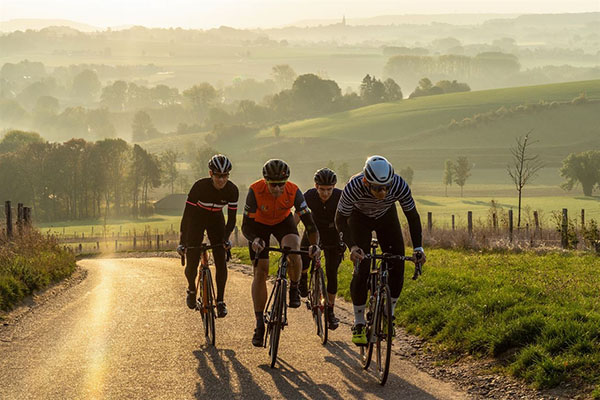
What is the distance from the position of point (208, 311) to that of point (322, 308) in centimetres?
163

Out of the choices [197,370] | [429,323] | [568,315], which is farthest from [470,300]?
[197,370]

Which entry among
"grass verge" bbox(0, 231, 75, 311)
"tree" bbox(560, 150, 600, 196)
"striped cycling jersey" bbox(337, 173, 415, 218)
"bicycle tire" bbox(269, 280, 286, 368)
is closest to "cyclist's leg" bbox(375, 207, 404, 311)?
"striped cycling jersey" bbox(337, 173, 415, 218)

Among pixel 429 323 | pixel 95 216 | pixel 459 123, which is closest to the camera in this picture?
pixel 429 323

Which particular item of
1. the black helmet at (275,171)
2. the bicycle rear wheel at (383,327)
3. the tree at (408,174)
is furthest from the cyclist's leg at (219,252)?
the tree at (408,174)

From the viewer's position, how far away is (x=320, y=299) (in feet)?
37.3

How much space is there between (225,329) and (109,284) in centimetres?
814

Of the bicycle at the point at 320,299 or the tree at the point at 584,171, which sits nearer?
the bicycle at the point at 320,299

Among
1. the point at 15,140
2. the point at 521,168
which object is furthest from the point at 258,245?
the point at 15,140

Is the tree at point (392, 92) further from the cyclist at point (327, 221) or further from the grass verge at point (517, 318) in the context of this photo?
the cyclist at point (327, 221)

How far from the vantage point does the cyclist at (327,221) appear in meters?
11.8

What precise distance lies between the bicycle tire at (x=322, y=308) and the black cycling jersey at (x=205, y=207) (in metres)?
1.46

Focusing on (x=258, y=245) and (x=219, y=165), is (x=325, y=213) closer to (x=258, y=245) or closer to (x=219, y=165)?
(x=219, y=165)

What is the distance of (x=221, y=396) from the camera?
27.1 feet

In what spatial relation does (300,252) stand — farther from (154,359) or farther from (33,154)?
(33,154)
